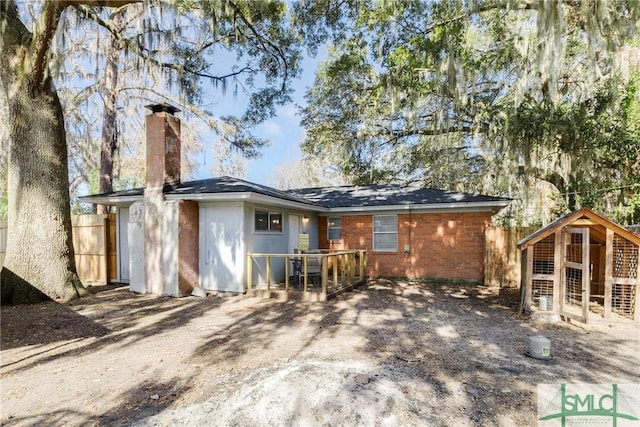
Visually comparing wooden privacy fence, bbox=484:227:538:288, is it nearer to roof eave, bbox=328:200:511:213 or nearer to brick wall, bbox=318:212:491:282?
brick wall, bbox=318:212:491:282

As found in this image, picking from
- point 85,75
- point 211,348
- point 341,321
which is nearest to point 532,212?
point 341,321

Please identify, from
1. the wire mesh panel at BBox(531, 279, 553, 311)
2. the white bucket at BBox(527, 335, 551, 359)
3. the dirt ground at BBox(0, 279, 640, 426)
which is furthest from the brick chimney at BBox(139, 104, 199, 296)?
the wire mesh panel at BBox(531, 279, 553, 311)

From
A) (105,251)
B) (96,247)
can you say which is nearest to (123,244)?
(105,251)

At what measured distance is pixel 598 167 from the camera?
35.1 feet

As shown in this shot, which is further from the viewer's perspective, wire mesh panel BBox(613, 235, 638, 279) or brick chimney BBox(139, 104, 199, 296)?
brick chimney BBox(139, 104, 199, 296)

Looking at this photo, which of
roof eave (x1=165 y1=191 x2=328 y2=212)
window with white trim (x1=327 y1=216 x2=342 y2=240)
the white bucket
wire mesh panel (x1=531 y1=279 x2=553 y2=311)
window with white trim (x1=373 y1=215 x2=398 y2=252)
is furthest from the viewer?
window with white trim (x1=327 y1=216 x2=342 y2=240)

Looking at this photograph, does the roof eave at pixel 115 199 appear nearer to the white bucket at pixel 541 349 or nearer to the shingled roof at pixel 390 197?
the shingled roof at pixel 390 197

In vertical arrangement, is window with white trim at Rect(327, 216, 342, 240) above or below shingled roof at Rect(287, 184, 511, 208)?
below

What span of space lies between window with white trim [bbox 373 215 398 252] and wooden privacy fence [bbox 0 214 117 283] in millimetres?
8509

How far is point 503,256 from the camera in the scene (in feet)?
34.3

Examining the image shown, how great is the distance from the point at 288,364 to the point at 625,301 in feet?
23.1

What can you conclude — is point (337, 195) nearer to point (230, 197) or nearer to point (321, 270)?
point (321, 270)

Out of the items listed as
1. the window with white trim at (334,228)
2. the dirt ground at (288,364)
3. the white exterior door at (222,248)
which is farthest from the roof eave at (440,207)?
the white exterior door at (222,248)

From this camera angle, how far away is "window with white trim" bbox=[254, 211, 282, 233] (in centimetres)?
923
